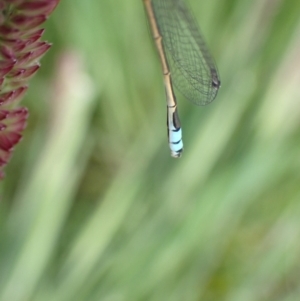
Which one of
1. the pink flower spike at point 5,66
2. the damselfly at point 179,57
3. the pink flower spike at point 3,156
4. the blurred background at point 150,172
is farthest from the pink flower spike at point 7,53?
the blurred background at point 150,172

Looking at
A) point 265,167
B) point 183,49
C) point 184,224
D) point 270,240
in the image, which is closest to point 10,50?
point 183,49

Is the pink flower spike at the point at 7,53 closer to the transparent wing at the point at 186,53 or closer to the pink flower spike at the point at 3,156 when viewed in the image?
the pink flower spike at the point at 3,156

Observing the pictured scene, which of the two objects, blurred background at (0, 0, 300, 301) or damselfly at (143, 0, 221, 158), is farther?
blurred background at (0, 0, 300, 301)

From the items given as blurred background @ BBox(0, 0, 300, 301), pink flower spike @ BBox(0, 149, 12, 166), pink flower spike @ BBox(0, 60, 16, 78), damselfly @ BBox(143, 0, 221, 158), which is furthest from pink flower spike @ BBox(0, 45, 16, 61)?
blurred background @ BBox(0, 0, 300, 301)

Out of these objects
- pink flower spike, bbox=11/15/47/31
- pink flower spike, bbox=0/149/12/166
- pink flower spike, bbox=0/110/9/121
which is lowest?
pink flower spike, bbox=0/149/12/166

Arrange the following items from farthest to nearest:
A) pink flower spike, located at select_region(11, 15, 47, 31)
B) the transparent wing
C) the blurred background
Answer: the blurred background < the transparent wing < pink flower spike, located at select_region(11, 15, 47, 31)

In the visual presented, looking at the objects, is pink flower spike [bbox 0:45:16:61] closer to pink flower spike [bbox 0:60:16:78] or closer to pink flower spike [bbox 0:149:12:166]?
pink flower spike [bbox 0:60:16:78]
